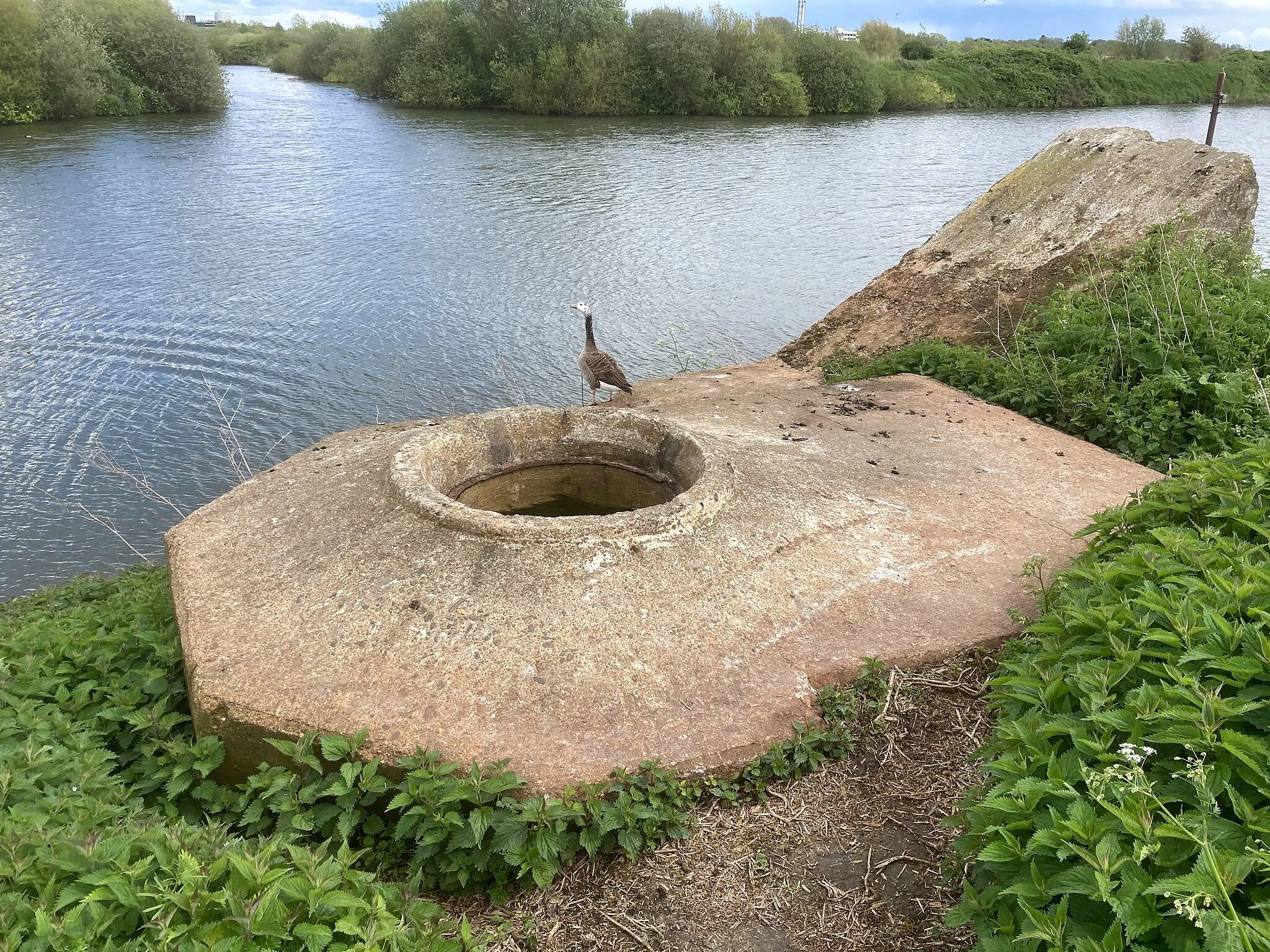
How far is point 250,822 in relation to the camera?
328 cm

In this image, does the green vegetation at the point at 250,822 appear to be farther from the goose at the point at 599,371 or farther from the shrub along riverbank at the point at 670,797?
the goose at the point at 599,371

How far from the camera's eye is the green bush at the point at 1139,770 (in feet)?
5.92

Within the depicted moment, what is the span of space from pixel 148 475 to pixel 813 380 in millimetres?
6446

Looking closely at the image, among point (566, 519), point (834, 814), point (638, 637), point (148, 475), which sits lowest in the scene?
point (148, 475)

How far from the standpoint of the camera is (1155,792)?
6.91 ft

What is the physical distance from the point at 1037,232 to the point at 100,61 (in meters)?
30.9

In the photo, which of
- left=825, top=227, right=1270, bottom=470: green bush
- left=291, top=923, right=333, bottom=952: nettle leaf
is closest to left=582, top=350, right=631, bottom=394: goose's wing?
left=825, top=227, right=1270, bottom=470: green bush

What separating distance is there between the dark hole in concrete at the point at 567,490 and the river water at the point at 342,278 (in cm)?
370

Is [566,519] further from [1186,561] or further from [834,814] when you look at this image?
[1186,561]

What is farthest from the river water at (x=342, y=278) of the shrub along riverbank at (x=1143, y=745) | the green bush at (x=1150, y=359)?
the shrub along riverbank at (x=1143, y=745)

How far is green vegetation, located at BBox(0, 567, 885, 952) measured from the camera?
234cm

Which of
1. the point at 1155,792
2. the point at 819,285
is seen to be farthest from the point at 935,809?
the point at 819,285

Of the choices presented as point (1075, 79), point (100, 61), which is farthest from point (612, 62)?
point (1075, 79)

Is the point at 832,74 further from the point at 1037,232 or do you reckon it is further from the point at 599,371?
the point at 599,371
